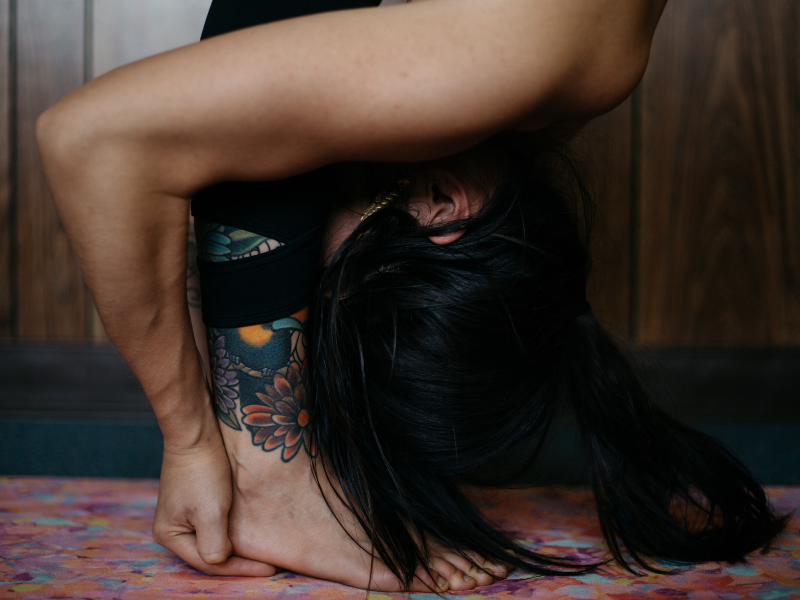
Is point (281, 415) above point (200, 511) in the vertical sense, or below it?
above

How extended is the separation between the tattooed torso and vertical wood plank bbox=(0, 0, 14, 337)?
0.92 m

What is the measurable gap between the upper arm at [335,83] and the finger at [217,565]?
1.40ft

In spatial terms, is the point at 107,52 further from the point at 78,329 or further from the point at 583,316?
the point at 583,316

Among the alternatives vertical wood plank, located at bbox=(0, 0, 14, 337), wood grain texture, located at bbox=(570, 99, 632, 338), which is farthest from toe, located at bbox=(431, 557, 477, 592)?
vertical wood plank, located at bbox=(0, 0, 14, 337)

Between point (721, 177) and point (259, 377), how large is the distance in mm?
1218

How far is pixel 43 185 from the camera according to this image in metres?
1.35

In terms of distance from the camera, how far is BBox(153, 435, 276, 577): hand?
682 mm

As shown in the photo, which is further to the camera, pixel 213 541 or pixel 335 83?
pixel 213 541

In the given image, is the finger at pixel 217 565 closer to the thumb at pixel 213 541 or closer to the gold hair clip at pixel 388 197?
the thumb at pixel 213 541

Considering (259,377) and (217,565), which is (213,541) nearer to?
(217,565)

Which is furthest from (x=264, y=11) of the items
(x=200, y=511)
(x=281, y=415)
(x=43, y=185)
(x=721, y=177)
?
(x=721, y=177)

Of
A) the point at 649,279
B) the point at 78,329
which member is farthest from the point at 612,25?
the point at 78,329

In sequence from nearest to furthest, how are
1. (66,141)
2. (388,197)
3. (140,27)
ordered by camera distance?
1. (66,141)
2. (388,197)
3. (140,27)

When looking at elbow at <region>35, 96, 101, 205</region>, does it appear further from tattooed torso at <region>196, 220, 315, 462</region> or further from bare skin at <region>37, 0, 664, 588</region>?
tattooed torso at <region>196, 220, 315, 462</region>
